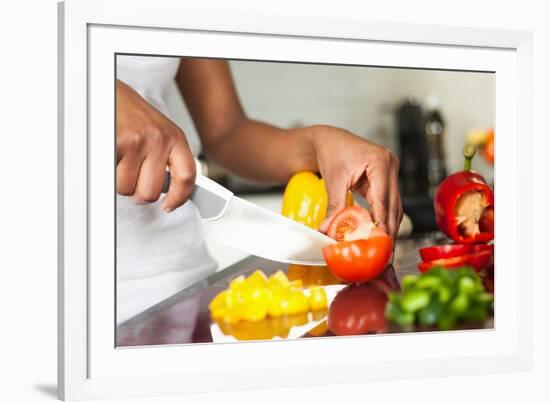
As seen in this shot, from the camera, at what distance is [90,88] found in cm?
89

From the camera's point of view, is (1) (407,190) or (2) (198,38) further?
(1) (407,190)

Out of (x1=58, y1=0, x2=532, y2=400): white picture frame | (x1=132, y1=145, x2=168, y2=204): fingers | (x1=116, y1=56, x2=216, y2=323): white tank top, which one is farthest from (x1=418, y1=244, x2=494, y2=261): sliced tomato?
(x1=132, y1=145, x2=168, y2=204): fingers

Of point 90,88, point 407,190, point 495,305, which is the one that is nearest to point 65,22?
point 90,88

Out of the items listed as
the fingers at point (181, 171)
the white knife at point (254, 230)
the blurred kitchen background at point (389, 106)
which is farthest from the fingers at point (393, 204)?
the blurred kitchen background at point (389, 106)

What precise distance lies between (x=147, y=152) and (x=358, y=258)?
1.14 feet

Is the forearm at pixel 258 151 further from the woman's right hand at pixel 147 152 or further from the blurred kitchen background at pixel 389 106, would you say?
the blurred kitchen background at pixel 389 106

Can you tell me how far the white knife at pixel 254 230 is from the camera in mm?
1056

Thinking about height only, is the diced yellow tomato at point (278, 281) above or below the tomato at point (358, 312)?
above

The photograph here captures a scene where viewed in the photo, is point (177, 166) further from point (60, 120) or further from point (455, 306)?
point (455, 306)

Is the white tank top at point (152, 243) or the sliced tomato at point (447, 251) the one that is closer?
the white tank top at point (152, 243)

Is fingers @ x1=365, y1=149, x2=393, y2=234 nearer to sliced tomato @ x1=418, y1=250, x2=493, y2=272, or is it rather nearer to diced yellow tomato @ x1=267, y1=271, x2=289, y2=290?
sliced tomato @ x1=418, y1=250, x2=493, y2=272

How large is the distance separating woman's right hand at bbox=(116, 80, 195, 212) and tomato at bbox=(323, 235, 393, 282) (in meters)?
0.24

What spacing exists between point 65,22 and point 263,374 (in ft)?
1.55

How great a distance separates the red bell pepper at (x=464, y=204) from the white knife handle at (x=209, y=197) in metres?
0.43
